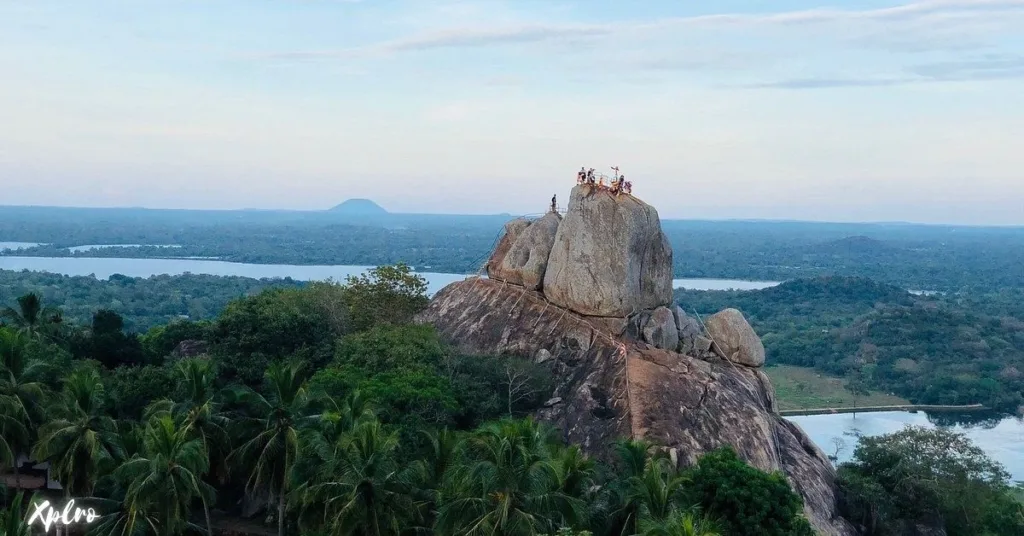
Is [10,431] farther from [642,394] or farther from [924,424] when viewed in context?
[924,424]

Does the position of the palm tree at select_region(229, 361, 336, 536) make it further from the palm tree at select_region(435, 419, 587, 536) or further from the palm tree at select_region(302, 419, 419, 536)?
the palm tree at select_region(435, 419, 587, 536)

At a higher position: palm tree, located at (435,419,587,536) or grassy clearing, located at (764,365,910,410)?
palm tree, located at (435,419,587,536)

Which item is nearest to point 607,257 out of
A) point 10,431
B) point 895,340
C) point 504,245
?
point 504,245

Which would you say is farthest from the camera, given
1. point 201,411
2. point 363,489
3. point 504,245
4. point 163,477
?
point 504,245

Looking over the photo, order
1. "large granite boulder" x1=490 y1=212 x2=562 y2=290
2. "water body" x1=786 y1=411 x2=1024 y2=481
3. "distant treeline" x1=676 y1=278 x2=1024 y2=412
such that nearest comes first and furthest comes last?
"large granite boulder" x1=490 y1=212 x2=562 y2=290 < "water body" x1=786 y1=411 x2=1024 y2=481 < "distant treeline" x1=676 y1=278 x2=1024 y2=412

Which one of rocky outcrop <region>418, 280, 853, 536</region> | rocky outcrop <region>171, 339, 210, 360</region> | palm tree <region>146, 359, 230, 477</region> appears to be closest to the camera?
palm tree <region>146, 359, 230, 477</region>

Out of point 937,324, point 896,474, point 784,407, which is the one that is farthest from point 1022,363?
point 896,474

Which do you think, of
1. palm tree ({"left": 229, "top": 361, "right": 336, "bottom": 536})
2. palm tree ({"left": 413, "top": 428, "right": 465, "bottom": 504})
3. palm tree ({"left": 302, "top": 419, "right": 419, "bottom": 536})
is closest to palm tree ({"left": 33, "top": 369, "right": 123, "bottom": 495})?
palm tree ({"left": 229, "top": 361, "right": 336, "bottom": 536})

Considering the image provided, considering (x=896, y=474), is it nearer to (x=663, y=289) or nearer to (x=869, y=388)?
(x=663, y=289)
